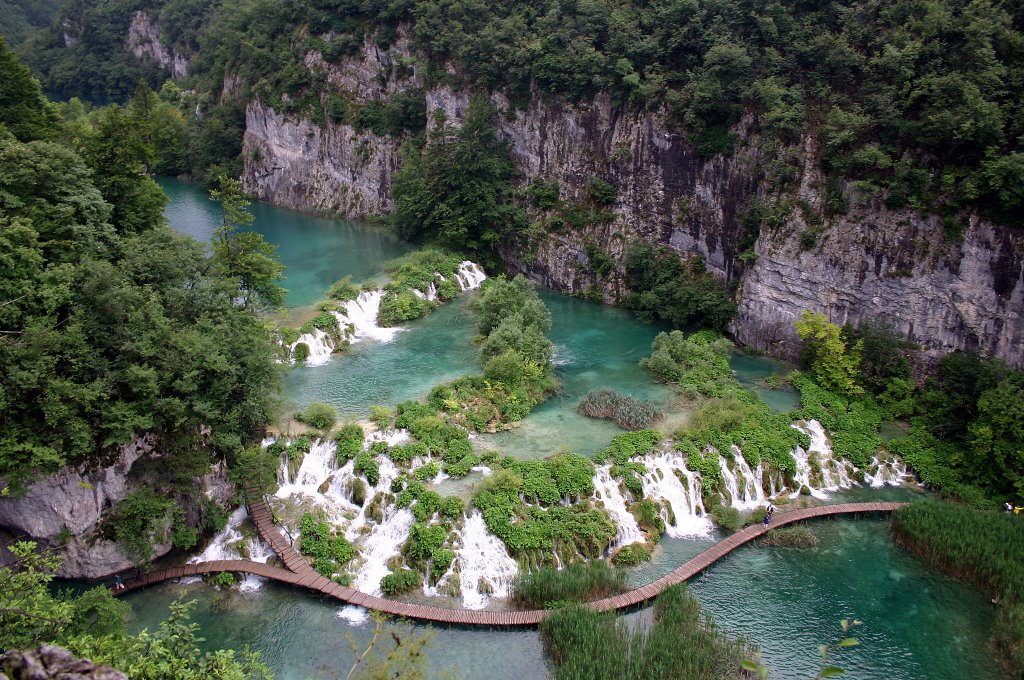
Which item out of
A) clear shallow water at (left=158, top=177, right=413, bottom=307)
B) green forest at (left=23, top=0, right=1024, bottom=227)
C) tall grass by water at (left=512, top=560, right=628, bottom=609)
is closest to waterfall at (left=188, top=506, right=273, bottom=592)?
tall grass by water at (left=512, top=560, right=628, bottom=609)

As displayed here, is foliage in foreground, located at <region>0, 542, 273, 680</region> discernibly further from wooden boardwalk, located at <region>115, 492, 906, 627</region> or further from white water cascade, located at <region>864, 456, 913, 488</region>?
white water cascade, located at <region>864, 456, 913, 488</region>

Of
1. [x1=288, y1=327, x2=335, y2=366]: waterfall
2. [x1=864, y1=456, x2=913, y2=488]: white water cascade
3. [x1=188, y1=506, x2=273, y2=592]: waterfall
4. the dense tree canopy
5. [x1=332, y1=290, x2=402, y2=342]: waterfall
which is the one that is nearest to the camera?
the dense tree canopy

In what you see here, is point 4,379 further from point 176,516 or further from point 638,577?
→ point 638,577

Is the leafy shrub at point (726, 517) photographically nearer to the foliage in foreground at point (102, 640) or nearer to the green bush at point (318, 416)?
the green bush at point (318, 416)

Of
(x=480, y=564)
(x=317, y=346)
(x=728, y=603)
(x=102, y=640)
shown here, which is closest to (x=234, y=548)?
(x=102, y=640)

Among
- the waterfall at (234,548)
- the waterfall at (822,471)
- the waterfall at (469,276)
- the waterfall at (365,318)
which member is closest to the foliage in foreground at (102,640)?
the waterfall at (234,548)

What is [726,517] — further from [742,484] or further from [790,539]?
[790,539]
